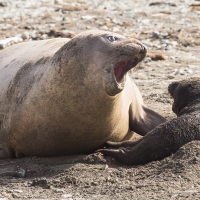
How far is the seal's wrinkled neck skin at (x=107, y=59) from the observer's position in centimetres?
711

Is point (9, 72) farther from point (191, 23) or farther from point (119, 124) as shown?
point (191, 23)

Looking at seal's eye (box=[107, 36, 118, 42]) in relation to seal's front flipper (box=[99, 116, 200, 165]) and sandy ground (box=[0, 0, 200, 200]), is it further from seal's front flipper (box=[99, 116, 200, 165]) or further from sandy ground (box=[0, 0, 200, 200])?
sandy ground (box=[0, 0, 200, 200])

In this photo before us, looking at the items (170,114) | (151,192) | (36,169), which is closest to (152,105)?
(170,114)

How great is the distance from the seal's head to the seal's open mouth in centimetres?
162

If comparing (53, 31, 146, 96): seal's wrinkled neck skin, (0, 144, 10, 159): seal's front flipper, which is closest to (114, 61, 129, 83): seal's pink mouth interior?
(53, 31, 146, 96): seal's wrinkled neck skin

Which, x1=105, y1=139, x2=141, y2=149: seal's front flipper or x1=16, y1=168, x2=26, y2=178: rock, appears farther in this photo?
x1=105, y1=139, x2=141, y2=149: seal's front flipper

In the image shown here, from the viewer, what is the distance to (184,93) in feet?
30.4

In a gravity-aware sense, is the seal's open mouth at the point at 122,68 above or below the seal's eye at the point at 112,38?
below

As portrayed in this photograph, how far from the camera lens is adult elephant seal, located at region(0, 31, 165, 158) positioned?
7.18 m

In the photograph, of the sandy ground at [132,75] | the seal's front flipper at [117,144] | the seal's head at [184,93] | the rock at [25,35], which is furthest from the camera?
the rock at [25,35]

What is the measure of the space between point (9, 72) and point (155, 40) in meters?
5.88

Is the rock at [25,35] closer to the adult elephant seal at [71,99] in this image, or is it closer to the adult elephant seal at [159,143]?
the adult elephant seal at [71,99]

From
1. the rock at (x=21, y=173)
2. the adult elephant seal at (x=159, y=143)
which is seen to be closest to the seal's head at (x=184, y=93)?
the adult elephant seal at (x=159, y=143)

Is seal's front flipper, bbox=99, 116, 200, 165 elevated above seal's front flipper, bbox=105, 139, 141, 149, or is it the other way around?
seal's front flipper, bbox=99, 116, 200, 165
